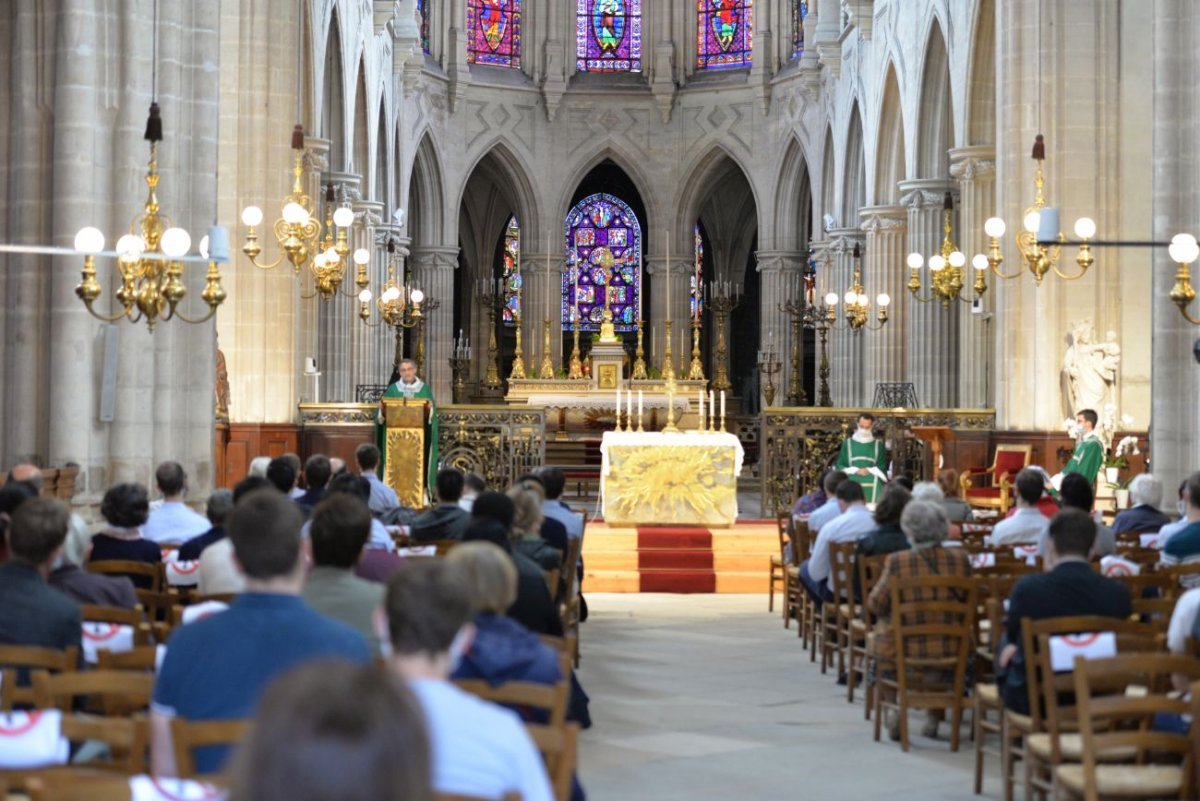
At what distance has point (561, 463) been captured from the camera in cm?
2934

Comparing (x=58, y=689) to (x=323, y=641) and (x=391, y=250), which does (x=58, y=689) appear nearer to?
(x=323, y=641)

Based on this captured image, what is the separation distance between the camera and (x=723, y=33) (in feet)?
134

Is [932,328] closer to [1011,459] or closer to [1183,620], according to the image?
[1011,459]

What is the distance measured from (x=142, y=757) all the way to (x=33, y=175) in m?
10.8

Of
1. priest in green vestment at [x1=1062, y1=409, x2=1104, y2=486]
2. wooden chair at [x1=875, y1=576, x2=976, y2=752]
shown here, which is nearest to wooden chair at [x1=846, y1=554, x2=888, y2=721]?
wooden chair at [x1=875, y1=576, x2=976, y2=752]

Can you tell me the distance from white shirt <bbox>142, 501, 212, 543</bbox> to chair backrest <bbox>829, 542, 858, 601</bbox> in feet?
12.0

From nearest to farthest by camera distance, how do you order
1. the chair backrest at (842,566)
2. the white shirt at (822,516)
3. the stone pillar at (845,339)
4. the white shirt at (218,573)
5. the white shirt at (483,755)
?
the white shirt at (483,755) < the white shirt at (218,573) < the chair backrest at (842,566) < the white shirt at (822,516) < the stone pillar at (845,339)

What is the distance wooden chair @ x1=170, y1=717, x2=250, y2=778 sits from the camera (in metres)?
3.69

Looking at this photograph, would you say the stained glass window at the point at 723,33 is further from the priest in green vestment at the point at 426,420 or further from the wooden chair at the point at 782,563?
the wooden chair at the point at 782,563

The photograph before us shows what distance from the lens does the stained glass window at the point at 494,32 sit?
40375mm

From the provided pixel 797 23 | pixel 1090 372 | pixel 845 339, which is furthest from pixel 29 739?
pixel 797 23

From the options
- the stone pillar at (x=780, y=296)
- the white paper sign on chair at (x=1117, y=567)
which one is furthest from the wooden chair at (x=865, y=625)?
the stone pillar at (x=780, y=296)

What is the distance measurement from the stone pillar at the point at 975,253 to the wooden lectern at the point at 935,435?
424 centimetres

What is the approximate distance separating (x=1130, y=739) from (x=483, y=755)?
9.11 feet
